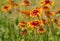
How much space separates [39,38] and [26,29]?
0.19 m

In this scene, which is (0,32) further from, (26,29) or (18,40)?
(26,29)

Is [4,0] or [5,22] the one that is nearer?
[5,22]

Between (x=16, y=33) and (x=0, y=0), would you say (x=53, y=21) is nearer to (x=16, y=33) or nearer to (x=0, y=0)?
(x=16, y=33)

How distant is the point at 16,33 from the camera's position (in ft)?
9.36

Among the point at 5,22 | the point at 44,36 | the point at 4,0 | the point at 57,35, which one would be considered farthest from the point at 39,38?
the point at 4,0

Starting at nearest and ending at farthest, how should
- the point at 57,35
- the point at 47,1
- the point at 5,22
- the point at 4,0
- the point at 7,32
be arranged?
the point at 47,1 < the point at 57,35 < the point at 7,32 < the point at 5,22 < the point at 4,0

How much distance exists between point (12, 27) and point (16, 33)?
158 mm

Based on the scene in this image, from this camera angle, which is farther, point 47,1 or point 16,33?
point 16,33

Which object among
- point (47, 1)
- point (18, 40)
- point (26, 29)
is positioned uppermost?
point (47, 1)

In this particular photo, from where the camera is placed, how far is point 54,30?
2.65 meters

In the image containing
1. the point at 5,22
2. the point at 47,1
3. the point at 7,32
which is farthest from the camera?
the point at 5,22

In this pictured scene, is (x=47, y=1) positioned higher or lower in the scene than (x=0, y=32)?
higher

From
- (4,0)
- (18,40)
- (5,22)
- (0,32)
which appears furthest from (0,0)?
(18,40)

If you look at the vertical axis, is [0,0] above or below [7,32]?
above
